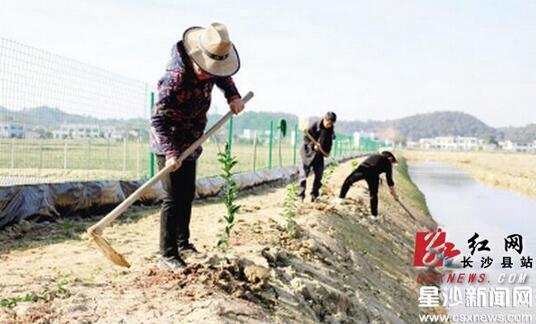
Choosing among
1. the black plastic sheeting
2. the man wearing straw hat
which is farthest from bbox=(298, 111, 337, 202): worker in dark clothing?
the man wearing straw hat

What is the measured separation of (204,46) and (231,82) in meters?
0.56

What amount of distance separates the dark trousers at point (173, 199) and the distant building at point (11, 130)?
4.46m

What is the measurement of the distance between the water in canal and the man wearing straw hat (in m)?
6.02

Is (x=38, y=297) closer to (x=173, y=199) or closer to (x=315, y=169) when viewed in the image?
(x=173, y=199)

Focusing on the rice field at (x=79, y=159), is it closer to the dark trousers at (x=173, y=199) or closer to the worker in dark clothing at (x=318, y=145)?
the worker in dark clothing at (x=318, y=145)

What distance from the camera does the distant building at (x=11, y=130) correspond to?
8.33 meters

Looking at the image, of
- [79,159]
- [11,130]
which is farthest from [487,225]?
[11,130]

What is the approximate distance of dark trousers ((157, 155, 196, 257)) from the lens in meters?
4.66

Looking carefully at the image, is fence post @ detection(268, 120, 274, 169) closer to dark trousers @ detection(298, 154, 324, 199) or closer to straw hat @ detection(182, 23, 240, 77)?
dark trousers @ detection(298, 154, 324, 199)

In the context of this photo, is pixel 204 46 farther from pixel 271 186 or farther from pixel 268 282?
pixel 271 186

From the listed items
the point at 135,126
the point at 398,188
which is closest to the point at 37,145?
the point at 135,126

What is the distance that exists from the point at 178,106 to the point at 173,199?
27.2 inches

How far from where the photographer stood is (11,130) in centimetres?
859

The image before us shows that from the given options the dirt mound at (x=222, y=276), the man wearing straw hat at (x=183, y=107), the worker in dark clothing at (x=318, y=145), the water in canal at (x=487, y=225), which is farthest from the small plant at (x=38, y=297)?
the water in canal at (x=487, y=225)
